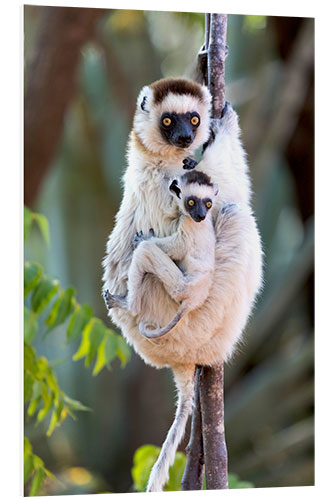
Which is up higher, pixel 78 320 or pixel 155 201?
pixel 155 201

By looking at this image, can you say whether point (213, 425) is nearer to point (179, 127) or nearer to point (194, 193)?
point (194, 193)

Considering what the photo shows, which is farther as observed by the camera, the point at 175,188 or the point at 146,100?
the point at 146,100

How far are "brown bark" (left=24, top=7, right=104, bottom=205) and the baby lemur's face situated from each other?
1.88m

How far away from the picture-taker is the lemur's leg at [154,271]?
9.60 feet

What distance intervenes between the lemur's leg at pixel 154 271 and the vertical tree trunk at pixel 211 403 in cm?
46

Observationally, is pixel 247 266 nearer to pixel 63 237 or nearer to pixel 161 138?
pixel 161 138

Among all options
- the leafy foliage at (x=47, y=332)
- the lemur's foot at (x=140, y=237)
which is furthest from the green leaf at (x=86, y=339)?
the lemur's foot at (x=140, y=237)

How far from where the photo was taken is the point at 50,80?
5047 millimetres

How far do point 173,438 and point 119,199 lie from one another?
8.18ft

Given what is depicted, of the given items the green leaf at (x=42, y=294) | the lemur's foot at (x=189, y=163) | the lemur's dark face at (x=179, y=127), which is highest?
the lemur's dark face at (x=179, y=127)

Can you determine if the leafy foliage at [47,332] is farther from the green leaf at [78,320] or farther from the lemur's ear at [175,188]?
the lemur's ear at [175,188]

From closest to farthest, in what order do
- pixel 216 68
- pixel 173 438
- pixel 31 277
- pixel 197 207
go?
pixel 197 207 < pixel 173 438 < pixel 216 68 < pixel 31 277

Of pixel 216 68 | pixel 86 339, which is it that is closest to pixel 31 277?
pixel 86 339

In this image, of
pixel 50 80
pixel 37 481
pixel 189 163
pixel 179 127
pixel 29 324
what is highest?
pixel 50 80
